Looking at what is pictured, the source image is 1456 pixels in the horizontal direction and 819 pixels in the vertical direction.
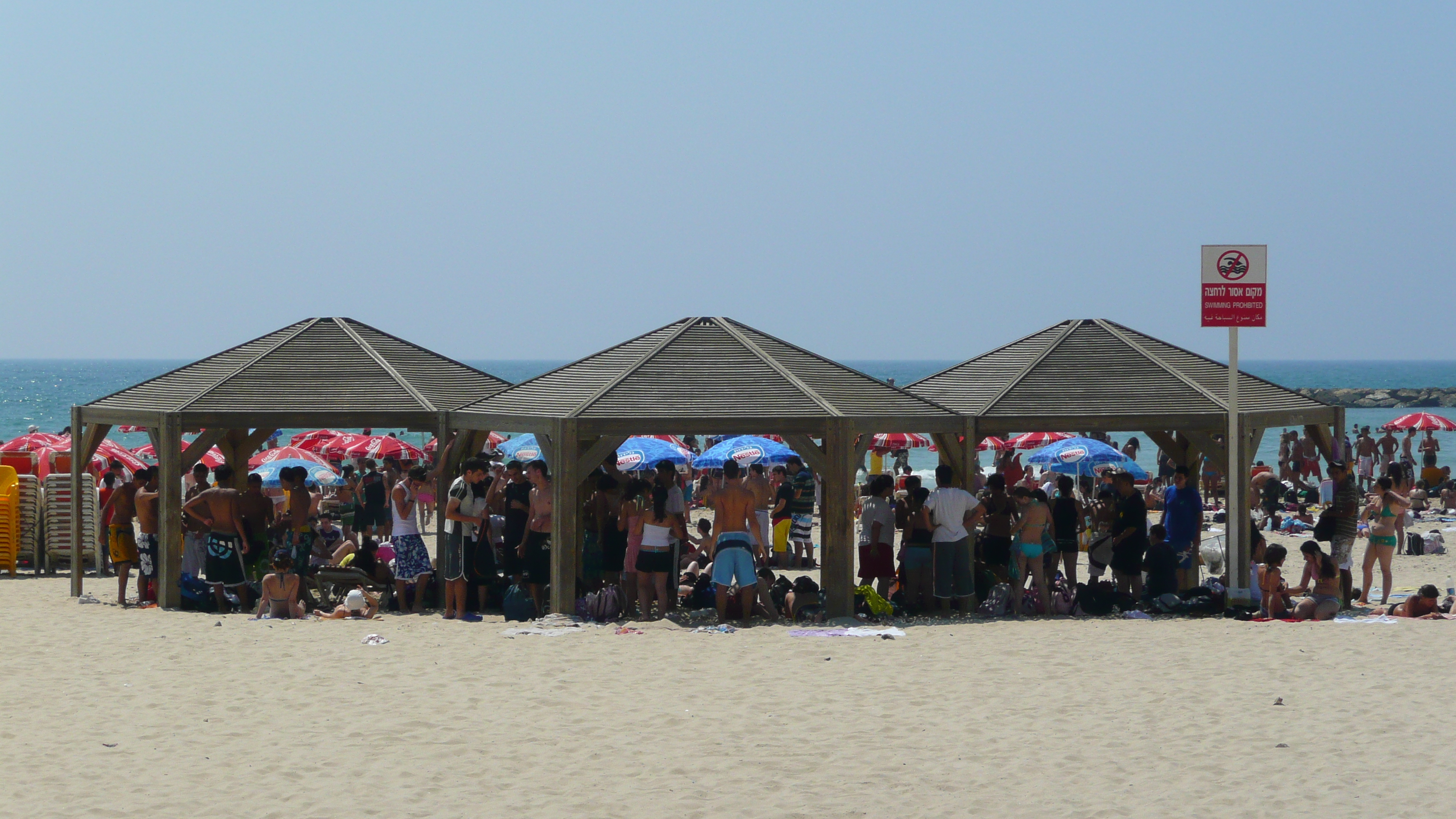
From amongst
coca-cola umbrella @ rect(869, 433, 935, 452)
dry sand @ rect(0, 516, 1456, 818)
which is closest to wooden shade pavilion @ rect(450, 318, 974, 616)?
dry sand @ rect(0, 516, 1456, 818)

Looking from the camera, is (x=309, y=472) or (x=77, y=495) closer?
(x=77, y=495)

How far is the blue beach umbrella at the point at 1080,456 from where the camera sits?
19375 mm

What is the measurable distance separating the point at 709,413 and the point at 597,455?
3.28 feet

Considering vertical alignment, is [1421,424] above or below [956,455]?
above

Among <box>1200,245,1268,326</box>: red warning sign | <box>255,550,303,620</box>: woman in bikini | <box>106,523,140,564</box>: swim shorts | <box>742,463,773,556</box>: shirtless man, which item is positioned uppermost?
<box>1200,245,1268,326</box>: red warning sign

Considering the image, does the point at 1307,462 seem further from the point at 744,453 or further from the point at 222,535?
the point at 222,535

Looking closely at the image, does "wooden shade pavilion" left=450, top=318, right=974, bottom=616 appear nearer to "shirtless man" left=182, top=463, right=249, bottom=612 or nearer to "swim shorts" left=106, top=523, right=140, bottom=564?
"shirtless man" left=182, top=463, right=249, bottom=612

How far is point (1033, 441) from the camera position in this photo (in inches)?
1051

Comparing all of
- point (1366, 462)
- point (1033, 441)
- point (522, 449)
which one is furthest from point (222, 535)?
point (1366, 462)

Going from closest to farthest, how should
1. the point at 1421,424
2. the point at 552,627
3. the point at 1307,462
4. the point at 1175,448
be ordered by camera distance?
the point at 552,627 < the point at 1175,448 < the point at 1307,462 < the point at 1421,424

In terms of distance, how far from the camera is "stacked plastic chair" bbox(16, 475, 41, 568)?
52.1 ft

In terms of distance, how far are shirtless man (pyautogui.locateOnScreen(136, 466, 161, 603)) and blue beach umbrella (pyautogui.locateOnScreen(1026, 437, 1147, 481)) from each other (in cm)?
1105

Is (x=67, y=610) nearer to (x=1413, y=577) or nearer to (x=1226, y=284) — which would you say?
(x=1226, y=284)

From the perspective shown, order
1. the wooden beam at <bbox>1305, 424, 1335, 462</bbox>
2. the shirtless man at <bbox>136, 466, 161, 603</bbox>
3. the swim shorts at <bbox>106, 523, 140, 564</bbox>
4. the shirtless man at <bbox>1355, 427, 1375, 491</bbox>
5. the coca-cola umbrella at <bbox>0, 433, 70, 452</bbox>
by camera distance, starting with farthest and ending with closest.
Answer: the shirtless man at <bbox>1355, 427, 1375, 491</bbox>
the coca-cola umbrella at <bbox>0, 433, 70, 452</bbox>
the wooden beam at <bbox>1305, 424, 1335, 462</bbox>
the swim shorts at <bbox>106, 523, 140, 564</bbox>
the shirtless man at <bbox>136, 466, 161, 603</bbox>
